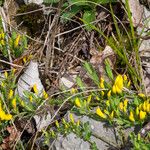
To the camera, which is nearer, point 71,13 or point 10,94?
point 10,94

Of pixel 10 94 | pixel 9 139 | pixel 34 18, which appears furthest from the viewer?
pixel 34 18

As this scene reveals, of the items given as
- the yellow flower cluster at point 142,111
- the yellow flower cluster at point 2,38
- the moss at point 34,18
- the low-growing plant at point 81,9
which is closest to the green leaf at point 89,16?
the low-growing plant at point 81,9

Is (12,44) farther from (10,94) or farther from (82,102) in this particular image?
(82,102)

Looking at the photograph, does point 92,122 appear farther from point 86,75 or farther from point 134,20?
point 134,20

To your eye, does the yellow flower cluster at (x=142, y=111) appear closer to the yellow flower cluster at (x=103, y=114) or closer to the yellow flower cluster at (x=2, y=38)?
the yellow flower cluster at (x=103, y=114)

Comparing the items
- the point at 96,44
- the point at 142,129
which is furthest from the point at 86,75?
the point at 142,129

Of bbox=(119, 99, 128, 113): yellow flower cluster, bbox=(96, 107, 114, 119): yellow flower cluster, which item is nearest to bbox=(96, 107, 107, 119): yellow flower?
bbox=(96, 107, 114, 119): yellow flower cluster

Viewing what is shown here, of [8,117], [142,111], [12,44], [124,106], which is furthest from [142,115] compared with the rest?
[12,44]

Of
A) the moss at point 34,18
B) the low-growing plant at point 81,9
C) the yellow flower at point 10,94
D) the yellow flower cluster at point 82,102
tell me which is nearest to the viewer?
the yellow flower cluster at point 82,102

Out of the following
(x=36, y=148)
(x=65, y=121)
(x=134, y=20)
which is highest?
(x=134, y=20)

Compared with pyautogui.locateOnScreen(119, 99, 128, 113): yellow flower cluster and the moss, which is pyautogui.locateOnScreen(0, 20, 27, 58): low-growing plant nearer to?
the moss

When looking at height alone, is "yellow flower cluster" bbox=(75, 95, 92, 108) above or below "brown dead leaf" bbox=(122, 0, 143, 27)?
below
